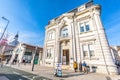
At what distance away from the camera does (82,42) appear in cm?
1387

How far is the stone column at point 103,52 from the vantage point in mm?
10117

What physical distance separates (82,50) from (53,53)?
7.19m

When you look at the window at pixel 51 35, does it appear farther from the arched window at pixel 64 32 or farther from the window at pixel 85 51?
the window at pixel 85 51

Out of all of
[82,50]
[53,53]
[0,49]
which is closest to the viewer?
[0,49]

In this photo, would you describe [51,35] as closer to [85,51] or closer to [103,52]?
[85,51]

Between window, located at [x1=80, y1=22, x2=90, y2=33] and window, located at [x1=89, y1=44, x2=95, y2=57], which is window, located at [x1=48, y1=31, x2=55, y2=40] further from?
window, located at [x1=89, y1=44, x2=95, y2=57]

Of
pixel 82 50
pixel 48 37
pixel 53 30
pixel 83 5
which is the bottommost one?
pixel 82 50

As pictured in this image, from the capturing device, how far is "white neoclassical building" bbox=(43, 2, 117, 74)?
36.2 feet

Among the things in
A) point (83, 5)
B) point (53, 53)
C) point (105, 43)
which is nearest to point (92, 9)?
point (83, 5)

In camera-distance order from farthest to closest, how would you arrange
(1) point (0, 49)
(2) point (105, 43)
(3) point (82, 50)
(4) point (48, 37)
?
(4) point (48, 37)
(3) point (82, 50)
(2) point (105, 43)
(1) point (0, 49)

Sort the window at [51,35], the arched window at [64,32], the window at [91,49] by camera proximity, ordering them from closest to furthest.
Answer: the window at [91,49] → the arched window at [64,32] → the window at [51,35]

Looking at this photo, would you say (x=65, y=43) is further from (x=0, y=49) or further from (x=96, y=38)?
(x=0, y=49)

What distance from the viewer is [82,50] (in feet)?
44.2

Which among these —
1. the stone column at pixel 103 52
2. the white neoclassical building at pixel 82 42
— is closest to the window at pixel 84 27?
the white neoclassical building at pixel 82 42
